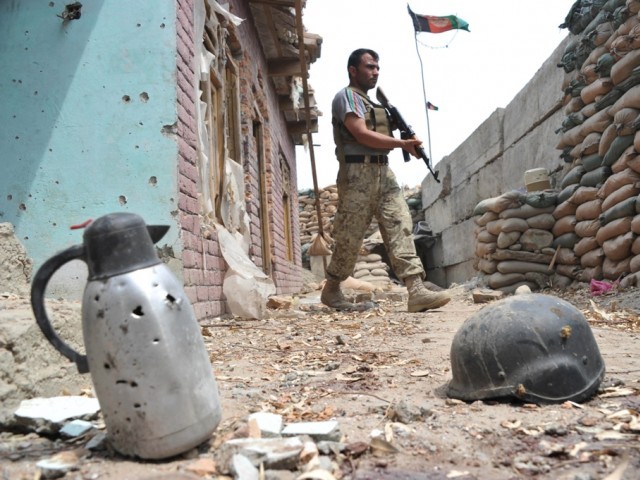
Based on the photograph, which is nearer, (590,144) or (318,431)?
(318,431)

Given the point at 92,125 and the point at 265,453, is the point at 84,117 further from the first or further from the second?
the point at 265,453

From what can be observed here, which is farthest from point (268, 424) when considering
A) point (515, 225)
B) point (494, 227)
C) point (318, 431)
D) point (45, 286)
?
point (494, 227)

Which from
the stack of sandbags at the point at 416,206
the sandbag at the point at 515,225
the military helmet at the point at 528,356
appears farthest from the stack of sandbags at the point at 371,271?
the military helmet at the point at 528,356

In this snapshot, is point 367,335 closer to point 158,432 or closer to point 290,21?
point 158,432

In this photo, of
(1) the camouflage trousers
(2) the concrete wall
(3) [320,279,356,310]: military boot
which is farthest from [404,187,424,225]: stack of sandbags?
(1) the camouflage trousers

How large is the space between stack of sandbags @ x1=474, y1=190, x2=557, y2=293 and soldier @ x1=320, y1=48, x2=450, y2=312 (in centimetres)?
215

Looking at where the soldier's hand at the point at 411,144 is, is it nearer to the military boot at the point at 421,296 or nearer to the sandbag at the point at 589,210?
the military boot at the point at 421,296

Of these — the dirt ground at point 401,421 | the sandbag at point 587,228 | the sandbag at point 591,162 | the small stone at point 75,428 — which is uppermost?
the sandbag at point 591,162

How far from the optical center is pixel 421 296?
4199mm

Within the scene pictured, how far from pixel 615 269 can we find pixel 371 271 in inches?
334

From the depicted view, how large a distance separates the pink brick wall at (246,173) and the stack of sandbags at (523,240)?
2.72 metres

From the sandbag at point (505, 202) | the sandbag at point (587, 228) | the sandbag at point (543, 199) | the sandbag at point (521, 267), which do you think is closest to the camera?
the sandbag at point (587, 228)

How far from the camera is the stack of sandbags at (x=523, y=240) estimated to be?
5.88 metres

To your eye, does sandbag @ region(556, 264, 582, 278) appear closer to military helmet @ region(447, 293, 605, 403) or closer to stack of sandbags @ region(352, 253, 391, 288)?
military helmet @ region(447, 293, 605, 403)
